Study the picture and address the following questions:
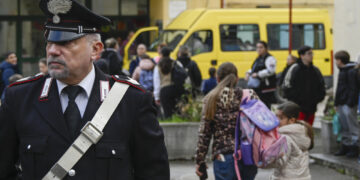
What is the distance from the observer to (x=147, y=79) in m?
13.4

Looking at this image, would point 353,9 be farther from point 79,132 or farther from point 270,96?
point 79,132

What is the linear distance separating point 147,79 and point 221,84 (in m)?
6.68

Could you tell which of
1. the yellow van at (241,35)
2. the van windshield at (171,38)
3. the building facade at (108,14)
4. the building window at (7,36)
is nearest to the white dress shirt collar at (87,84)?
the yellow van at (241,35)

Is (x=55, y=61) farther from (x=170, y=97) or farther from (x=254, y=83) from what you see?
(x=254, y=83)

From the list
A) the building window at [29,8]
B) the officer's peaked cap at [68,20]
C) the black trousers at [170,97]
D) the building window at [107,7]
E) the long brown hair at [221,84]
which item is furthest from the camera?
the building window at [107,7]

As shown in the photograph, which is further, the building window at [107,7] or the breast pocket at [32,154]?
the building window at [107,7]

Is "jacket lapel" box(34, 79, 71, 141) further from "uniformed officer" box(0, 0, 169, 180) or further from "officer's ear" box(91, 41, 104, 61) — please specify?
"officer's ear" box(91, 41, 104, 61)

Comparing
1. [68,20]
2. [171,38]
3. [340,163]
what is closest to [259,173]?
[340,163]

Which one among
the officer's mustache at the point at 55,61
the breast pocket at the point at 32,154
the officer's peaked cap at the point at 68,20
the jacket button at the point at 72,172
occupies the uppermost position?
the officer's peaked cap at the point at 68,20

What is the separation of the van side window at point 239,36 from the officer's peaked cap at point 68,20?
16.4m

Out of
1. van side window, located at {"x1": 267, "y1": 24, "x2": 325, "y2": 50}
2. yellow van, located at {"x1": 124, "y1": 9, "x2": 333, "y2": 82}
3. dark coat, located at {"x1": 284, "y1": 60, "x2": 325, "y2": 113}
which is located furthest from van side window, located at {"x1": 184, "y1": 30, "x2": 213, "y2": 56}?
dark coat, located at {"x1": 284, "y1": 60, "x2": 325, "y2": 113}

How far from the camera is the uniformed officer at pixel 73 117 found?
3.22 m

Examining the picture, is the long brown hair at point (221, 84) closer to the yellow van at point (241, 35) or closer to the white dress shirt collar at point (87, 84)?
the white dress shirt collar at point (87, 84)

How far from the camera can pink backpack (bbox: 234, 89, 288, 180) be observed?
634 centimetres
